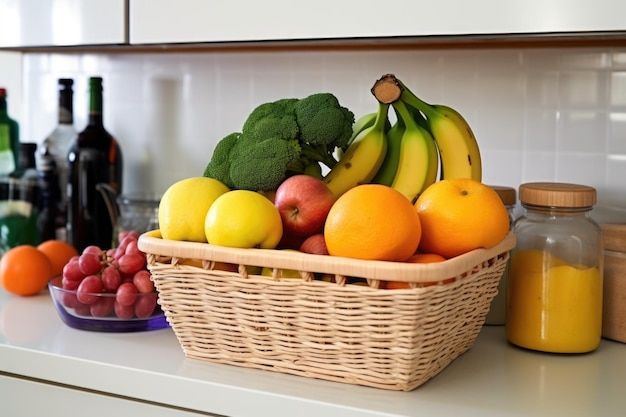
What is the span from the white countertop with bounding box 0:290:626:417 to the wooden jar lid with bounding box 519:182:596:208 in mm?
212

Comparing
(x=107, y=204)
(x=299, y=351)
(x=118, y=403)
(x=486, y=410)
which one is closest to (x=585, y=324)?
(x=486, y=410)

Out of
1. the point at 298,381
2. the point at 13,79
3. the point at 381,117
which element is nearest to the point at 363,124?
the point at 381,117

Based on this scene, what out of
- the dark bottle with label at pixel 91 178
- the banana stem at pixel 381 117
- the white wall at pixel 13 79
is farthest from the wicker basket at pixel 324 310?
the white wall at pixel 13 79

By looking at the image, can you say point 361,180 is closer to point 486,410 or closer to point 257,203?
point 257,203

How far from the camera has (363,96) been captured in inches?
60.2

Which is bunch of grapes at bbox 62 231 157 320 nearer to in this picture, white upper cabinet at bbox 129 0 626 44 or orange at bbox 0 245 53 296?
orange at bbox 0 245 53 296

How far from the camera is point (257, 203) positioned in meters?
0.98

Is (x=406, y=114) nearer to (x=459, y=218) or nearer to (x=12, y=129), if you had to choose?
(x=459, y=218)

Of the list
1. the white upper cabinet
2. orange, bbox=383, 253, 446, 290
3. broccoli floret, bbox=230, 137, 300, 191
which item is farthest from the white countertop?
the white upper cabinet

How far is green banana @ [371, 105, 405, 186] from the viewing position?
1.14 m

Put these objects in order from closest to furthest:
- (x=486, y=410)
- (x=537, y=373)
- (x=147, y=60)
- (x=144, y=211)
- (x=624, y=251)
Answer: (x=486, y=410) < (x=537, y=373) < (x=624, y=251) < (x=144, y=211) < (x=147, y=60)

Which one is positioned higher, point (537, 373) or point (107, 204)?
point (107, 204)

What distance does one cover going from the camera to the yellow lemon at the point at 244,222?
972 millimetres

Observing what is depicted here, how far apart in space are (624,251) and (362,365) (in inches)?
18.7
